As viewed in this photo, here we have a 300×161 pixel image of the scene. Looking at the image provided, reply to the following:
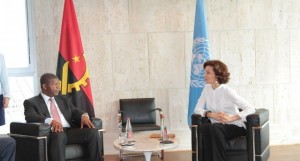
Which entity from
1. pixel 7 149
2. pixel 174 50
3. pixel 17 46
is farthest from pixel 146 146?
pixel 17 46

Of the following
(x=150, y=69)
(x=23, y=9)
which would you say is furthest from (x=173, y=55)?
(x=23, y=9)

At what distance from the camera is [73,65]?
16.8 feet

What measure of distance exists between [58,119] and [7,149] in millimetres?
821

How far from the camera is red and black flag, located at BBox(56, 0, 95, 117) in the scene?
5.10m

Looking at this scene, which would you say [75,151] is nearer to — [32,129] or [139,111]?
[32,129]

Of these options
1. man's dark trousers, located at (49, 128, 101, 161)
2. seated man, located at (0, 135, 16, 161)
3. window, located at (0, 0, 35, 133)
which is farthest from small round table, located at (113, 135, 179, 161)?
window, located at (0, 0, 35, 133)

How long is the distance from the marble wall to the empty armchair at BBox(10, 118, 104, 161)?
1.76 meters

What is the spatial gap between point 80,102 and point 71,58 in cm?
61

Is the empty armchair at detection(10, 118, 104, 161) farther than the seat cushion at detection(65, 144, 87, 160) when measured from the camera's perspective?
No

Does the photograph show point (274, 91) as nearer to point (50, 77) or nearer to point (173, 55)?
point (173, 55)

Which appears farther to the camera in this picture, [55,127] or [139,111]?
[139,111]

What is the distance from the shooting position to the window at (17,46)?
223 inches

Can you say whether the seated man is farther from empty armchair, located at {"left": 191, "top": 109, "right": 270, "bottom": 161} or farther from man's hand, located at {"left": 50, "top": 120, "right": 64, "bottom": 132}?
empty armchair, located at {"left": 191, "top": 109, "right": 270, "bottom": 161}

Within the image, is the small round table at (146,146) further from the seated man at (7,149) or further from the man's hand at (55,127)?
the seated man at (7,149)
